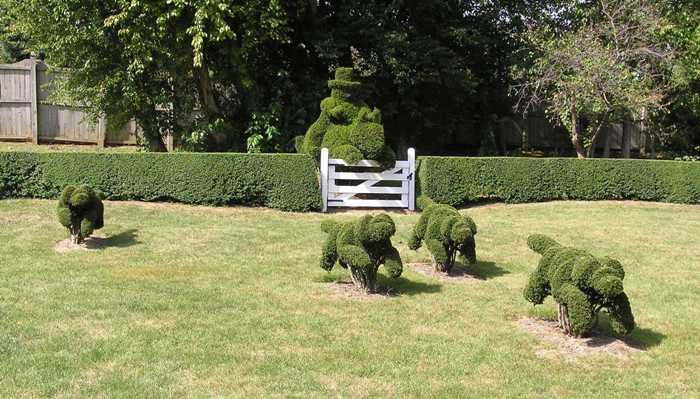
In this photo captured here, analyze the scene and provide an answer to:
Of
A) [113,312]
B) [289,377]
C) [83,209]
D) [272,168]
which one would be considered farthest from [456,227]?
[272,168]

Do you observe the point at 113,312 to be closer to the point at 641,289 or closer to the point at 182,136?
the point at 641,289

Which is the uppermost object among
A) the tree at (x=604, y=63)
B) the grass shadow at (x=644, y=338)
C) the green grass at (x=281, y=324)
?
the tree at (x=604, y=63)

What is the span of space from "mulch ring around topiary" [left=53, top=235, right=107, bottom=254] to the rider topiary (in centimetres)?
545

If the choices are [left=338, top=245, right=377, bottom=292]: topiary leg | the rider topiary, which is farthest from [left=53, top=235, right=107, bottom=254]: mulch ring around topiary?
the rider topiary

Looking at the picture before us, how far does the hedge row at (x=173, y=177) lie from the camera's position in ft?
43.8

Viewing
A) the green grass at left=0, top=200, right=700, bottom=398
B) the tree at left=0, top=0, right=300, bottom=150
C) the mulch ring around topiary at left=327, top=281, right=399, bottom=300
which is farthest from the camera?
the tree at left=0, top=0, right=300, bottom=150

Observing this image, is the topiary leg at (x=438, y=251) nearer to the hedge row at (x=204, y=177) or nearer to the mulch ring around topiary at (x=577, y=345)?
the mulch ring around topiary at (x=577, y=345)

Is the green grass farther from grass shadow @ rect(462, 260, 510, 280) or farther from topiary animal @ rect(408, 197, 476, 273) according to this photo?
topiary animal @ rect(408, 197, 476, 273)

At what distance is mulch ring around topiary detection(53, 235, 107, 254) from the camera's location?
392 inches

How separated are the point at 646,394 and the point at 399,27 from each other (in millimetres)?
14694

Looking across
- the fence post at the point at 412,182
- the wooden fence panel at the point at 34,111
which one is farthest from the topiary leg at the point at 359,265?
the wooden fence panel at the point at 34,111

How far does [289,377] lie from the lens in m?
5.29

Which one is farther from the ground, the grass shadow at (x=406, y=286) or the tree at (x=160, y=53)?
the tree at (x=160, y=53)

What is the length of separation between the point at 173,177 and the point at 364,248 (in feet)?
23.5
